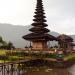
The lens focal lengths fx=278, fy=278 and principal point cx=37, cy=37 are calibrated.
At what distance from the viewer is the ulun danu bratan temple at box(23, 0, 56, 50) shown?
68750 mm

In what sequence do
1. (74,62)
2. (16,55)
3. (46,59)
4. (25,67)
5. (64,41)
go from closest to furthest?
1. (25,67)
2. (46,59)
3. (16,55)
4. (74,62)
5. (64,41)

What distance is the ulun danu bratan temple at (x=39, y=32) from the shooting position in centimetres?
6875

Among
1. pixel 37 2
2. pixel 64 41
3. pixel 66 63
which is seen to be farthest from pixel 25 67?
pixel 64 41

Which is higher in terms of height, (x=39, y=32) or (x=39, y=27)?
(x=39, y=27)

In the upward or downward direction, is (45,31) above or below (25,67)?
above

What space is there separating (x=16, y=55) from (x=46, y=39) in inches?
513

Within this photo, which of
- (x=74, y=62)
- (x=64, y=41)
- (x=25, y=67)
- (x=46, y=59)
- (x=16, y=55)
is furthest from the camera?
(x=64, y=41)

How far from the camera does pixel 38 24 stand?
70.7 m

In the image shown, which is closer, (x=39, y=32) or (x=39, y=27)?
(x=39, y=32)

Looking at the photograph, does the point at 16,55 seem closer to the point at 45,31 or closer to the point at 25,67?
the point at 25,67

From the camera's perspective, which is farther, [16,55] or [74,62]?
[74,62]

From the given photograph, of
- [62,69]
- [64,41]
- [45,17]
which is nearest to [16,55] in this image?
[62,69]

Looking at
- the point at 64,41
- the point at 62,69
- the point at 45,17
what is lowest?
the point at 62,69

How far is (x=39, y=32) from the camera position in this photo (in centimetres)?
6894
